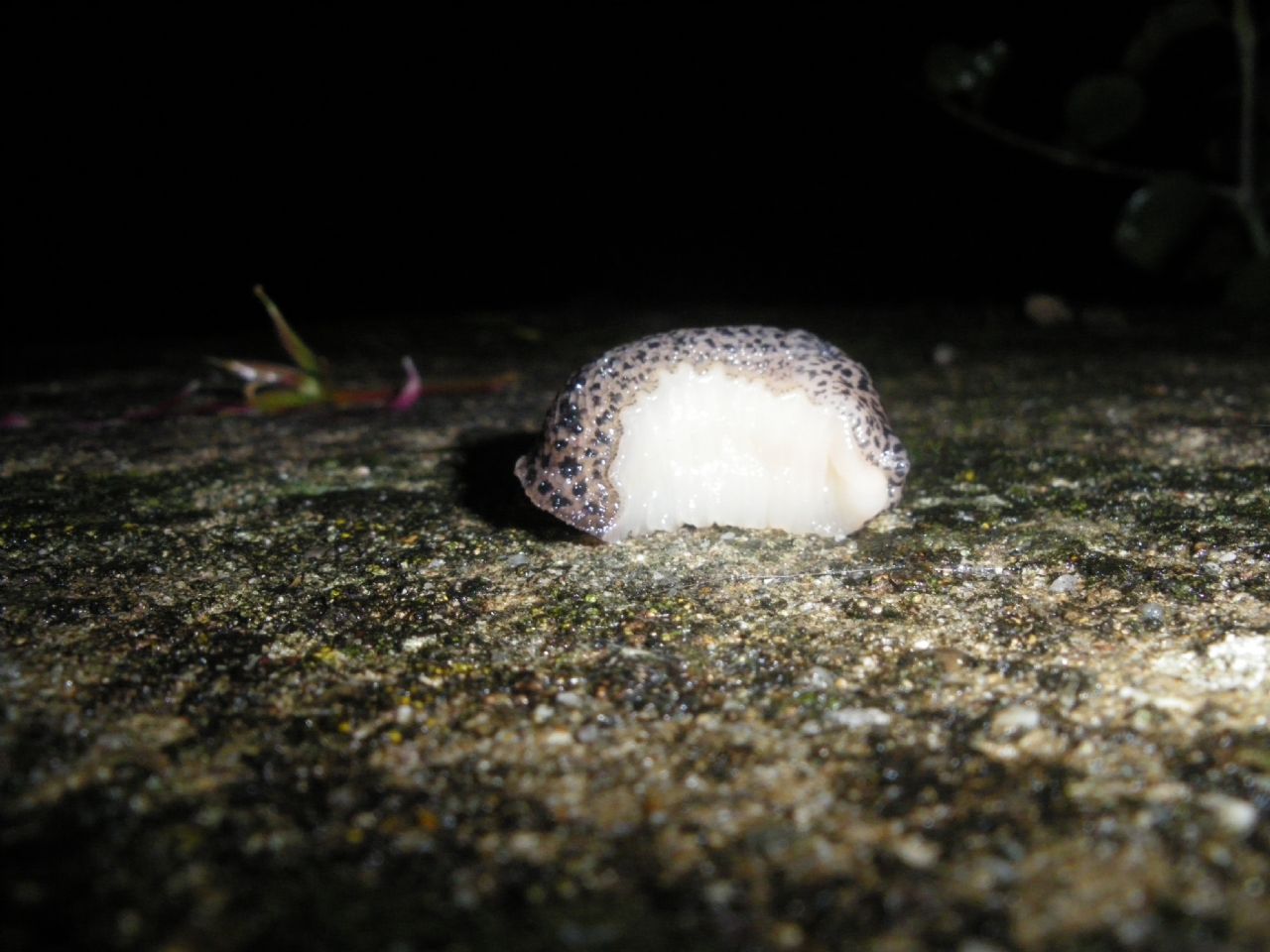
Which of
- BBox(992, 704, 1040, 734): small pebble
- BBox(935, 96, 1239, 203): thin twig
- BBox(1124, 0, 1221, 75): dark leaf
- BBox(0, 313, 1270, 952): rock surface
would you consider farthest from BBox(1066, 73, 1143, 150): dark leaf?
BBox(992, 704, 1040, 734): small pebble

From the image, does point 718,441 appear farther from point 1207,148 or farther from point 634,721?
point 1207,148

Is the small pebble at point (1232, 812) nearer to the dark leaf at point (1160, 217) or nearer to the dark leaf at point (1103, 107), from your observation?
the dark leaf at point (1160, 217)

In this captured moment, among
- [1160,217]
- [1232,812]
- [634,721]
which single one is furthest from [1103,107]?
[634,721]

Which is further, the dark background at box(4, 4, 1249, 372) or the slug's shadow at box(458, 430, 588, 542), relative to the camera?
the dark background at box(4, 4, 1249, 372)

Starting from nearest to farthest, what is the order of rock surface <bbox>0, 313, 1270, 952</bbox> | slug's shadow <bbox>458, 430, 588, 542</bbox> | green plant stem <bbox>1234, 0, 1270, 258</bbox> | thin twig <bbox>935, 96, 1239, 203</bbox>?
1. rock surface <bbox>0, 313, 1270, 952</bbox>
2. slug's shadow <bbox>458, 430, 588, 542</bbox>
3. green plant stem <bbox>1234, 0, 1270, 258</bbox>
4. thin twig <bbox>935, 96, 1239, 203</bbox>

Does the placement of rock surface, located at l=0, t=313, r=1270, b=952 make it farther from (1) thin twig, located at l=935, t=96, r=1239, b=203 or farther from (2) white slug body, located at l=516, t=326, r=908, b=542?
(1) thin twig, located at l=935, t=96, r=1239, b=203

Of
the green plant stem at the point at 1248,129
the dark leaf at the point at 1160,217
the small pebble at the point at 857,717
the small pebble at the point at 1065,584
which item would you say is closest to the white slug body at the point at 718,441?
the small pebble at the point at 1065,584
